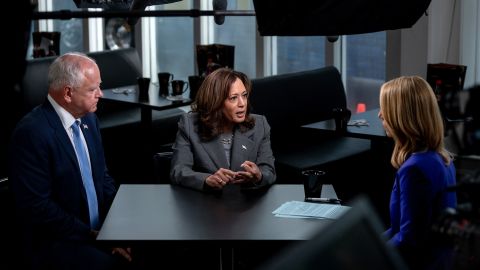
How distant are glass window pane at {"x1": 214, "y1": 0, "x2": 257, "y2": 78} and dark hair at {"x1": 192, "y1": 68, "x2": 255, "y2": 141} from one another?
359 cm

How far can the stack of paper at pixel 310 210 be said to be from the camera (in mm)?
3168

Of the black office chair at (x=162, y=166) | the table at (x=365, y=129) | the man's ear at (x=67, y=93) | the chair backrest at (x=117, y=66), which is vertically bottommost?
the black office chair at (x=162, y=166)

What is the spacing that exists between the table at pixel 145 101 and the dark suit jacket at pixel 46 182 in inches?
99.5

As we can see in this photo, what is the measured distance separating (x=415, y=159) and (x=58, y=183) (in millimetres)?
1365

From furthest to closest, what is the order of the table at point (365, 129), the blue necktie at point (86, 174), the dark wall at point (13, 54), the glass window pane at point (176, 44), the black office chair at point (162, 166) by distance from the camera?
the glass window pane at point (176, 44) < the table at point (365, 129) < the black office chair at point (162, 166) < the blue necktie at point (86, 174) < the dark wall at point (13, 54)

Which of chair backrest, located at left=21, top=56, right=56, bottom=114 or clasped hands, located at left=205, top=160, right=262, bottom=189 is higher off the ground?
chair backrest, located at left=21, top=56, right=56, bottom=114

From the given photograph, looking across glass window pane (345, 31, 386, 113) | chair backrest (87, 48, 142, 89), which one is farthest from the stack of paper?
chair backrest (87, 48, 142, 89)

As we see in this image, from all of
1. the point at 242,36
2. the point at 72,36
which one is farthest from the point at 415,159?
the point at 72,36

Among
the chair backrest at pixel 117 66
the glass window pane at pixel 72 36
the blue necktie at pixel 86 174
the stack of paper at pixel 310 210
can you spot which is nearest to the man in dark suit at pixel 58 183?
the blue necktie at pixel 86 174

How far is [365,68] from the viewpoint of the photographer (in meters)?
6.86

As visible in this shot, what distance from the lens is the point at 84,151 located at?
3.46m

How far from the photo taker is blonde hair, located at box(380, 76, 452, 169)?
9.63ft

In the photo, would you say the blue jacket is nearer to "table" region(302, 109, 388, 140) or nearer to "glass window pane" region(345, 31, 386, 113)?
"table" region(302, 109, 388, 140)

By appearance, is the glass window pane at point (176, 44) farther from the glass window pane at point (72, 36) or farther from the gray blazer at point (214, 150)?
the gray blazer at point (214, 150)
